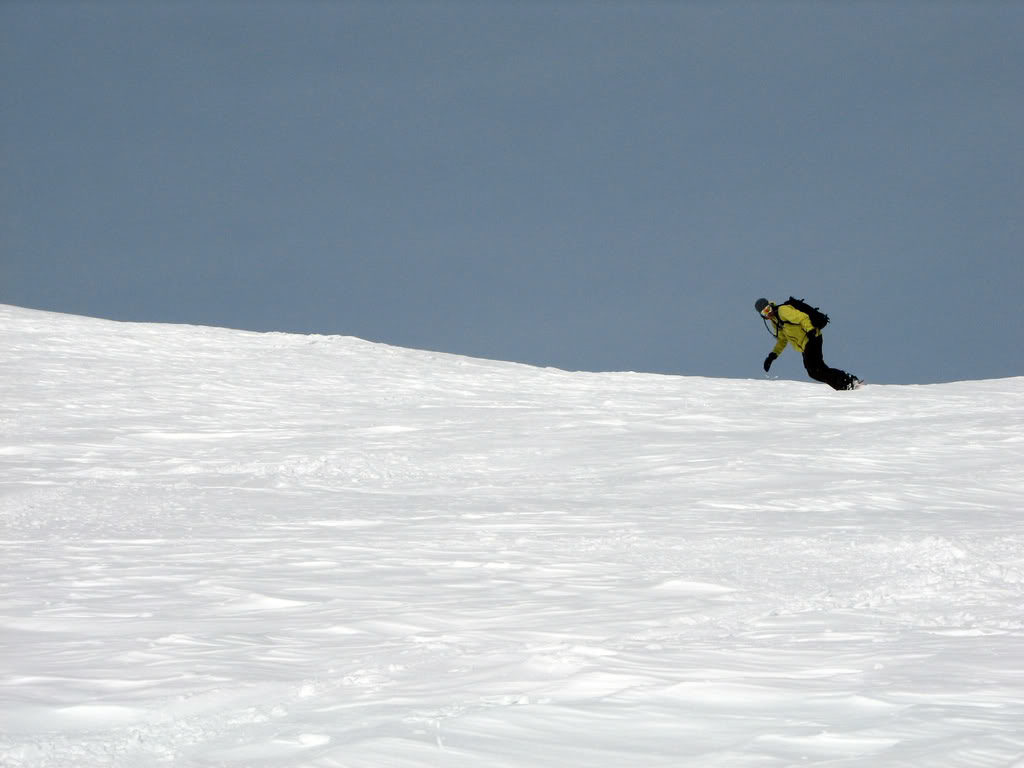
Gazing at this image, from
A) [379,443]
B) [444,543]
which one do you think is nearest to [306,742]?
[444,543]

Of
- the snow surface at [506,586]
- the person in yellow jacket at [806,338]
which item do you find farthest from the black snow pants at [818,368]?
the snow surface at [506,586]

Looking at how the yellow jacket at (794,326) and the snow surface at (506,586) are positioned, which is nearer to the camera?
the snow surface at (506,586)

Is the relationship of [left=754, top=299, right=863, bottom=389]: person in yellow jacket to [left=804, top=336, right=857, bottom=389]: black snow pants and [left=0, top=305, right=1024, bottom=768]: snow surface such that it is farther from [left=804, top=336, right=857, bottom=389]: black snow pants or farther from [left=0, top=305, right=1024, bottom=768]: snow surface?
[left=0, top=305, right=1024, bottom=768]: snow surface

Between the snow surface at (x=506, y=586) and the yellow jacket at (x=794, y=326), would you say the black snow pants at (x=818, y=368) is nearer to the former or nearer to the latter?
the yellow jacket at (x=794, y=326)

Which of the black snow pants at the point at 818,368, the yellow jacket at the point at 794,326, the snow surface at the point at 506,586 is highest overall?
the yellow jacket at the point at 794,326

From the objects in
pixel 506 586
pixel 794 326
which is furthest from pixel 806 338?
pixel 506 586

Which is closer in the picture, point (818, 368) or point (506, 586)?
point (506, 586)

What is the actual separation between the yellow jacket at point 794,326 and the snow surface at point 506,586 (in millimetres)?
3132

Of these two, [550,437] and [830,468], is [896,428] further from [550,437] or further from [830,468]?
[550,437]

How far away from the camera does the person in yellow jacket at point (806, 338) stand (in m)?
14.6

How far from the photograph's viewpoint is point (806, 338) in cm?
1476

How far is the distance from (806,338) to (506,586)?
1061 centimetres

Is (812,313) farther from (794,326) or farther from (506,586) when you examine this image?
(506,586)

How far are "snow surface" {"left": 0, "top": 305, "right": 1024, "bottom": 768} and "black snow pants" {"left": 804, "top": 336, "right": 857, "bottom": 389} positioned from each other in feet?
9.62
